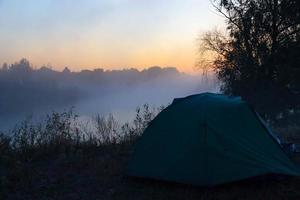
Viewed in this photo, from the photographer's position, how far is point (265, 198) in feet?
21.4

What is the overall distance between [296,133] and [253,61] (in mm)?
17155

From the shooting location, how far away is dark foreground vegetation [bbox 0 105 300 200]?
6.93 meters

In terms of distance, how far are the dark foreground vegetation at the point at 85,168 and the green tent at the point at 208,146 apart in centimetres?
22

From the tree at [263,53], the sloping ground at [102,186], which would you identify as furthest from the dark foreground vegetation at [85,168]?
the tree at [263,53]

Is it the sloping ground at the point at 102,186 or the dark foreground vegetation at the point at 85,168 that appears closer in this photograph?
the sloping ground at the point at 102,186

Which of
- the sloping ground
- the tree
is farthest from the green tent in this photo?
the tree

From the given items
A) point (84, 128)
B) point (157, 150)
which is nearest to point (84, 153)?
point (84, 128)

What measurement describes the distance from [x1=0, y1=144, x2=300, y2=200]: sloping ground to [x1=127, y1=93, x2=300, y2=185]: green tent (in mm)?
183

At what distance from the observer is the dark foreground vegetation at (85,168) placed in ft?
22.7

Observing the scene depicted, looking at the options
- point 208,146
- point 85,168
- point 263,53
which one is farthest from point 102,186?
point 263,53

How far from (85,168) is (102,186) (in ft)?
3.95

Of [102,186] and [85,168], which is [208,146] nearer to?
[102,186]

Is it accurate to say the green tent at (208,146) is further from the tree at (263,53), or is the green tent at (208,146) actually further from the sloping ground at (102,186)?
the tree at (263,53)

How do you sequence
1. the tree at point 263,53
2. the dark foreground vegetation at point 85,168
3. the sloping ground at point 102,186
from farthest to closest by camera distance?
1. the tree at point 263,53
2. the dark foreground vegetation at point 85,168
3. the sloping ground at point 102,186
